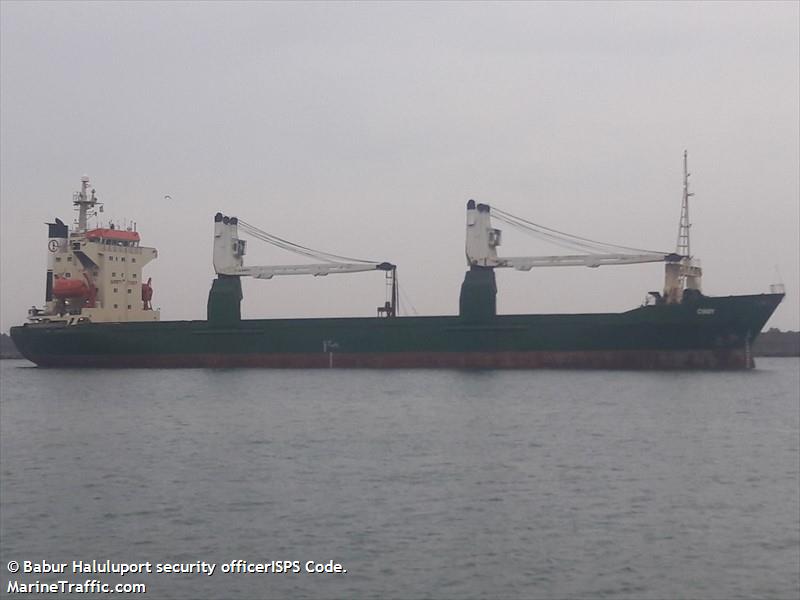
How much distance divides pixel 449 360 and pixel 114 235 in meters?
15.6

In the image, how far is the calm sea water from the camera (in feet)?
29.8

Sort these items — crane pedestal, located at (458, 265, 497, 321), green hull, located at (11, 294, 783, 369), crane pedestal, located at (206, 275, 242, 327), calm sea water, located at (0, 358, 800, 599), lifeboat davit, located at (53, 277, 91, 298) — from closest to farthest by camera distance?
1. calm sea water, located at (0, 358, 800, 599)
2. green hull, located at (11, 294, 783, 369)
3. crane pedestal, located at (458, 265, 497, 321)
4. crane pedestal, located at (206, 275, 242, 327)
5. lifeboat davit, located at (53, 277, 91, 298)

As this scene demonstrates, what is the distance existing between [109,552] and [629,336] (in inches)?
919

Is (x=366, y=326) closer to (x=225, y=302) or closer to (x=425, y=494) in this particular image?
(x=225, y=302)

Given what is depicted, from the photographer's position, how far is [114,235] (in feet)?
132

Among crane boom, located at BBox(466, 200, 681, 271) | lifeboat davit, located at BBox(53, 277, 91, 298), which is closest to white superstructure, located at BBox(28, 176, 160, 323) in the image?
lifeboat davit, located at BBox(53, 277, 91, 298)

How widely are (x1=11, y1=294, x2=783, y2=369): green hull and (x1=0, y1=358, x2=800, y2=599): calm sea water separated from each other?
7.23m

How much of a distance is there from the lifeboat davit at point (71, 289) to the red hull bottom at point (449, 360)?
2464mm

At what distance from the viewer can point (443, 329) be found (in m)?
33.1

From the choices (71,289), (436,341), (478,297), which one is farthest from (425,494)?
(71,289)

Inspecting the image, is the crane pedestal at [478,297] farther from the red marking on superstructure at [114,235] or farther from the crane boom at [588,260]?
the red marking on superstructure at [114,235]

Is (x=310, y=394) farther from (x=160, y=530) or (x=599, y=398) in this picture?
(x=160, y=530)

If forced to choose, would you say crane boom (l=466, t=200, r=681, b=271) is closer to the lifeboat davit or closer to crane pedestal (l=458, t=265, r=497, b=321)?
crane pedestal (l=458, t=265, r=497, b=321)

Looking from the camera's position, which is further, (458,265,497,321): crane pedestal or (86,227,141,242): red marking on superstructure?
(86,227,141,242): red marking on superstructure
